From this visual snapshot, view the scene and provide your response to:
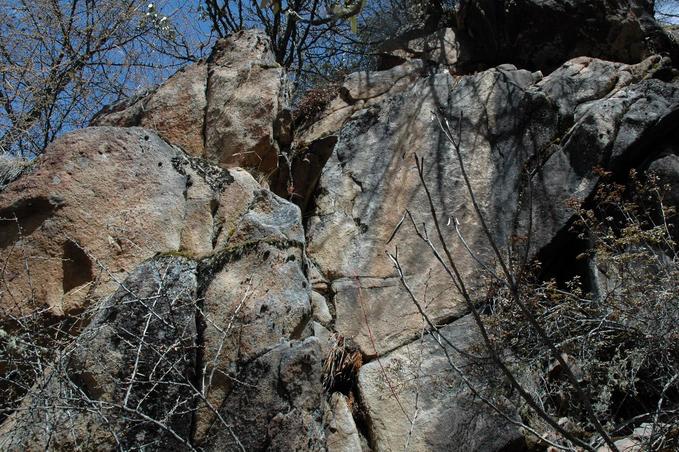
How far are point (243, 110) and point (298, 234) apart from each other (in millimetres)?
1357

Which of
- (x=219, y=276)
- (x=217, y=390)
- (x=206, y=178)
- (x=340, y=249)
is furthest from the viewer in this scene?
(x=340, y=249)

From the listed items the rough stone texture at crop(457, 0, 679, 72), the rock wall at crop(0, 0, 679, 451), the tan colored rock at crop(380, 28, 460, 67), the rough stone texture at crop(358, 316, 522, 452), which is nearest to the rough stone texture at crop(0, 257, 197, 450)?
the rock wall at crop(0, 0, 679, 451)

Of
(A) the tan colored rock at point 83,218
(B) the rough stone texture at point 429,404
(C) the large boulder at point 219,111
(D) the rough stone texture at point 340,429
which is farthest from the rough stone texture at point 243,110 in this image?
(D) the rough stone texture at point 340,429

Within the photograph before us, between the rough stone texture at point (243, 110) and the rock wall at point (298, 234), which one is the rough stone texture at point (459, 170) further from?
the rough stone texture at point (243, 110)

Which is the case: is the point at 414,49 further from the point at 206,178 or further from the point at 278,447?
the point at 278,447

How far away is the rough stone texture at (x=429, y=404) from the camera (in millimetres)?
4027

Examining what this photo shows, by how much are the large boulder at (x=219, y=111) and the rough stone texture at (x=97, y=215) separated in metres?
0.54

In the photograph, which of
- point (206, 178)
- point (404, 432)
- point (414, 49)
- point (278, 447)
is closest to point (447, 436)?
point (404, 432)

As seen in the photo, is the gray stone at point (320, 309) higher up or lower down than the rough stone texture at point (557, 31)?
lower down

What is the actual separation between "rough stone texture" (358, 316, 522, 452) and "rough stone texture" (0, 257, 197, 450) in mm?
1202

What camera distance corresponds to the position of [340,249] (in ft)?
16.8

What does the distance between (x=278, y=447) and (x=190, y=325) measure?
770 mm

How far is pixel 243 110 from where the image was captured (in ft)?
17.5

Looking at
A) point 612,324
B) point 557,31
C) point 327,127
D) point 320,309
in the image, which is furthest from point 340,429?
point 557,31
